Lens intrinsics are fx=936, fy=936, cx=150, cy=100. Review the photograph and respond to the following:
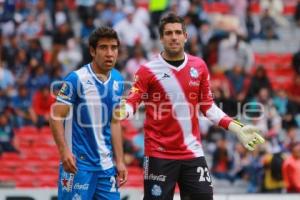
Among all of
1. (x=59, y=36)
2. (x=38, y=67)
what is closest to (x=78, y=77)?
(x=38, y=67)

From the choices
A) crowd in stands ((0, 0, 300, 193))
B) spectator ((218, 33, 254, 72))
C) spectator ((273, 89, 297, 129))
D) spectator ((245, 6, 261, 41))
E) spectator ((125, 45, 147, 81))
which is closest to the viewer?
crowd in stands ((0, 0, 300, 193))

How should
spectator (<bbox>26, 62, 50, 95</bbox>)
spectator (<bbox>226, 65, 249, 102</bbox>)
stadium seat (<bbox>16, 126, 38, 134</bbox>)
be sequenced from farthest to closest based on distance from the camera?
spectator (<bbox>226, 65, 249, 102</bbox>)
spectator (<bbox>26, 62, 50, 95</bbox>)
stadium seat (<bbox>16, 126, 38, 134</bbox>)

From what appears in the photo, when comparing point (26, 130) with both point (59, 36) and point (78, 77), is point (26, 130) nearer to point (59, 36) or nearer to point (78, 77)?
point (59, 36)

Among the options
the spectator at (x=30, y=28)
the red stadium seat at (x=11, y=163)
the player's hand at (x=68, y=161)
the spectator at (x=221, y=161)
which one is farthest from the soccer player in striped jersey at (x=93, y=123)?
the spectator at (x=30, y=28)

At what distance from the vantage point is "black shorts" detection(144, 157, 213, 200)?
884 cm

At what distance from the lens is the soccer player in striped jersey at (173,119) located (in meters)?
8.84

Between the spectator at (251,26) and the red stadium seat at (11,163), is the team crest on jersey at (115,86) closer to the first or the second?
the red stadium seat at (11,163)

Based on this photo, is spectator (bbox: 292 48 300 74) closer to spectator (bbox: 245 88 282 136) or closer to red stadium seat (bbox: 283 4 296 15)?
spectator (bbox: 245 88 282 136)

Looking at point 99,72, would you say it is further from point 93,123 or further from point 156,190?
point 156,190

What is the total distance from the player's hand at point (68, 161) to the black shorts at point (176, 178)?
3.40 feet

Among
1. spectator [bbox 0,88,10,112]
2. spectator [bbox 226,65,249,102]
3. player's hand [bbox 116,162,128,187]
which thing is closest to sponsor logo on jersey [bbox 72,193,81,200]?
player's hand [bbox 116,162,128,187]

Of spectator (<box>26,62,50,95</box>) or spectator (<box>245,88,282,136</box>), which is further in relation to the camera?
spectator (<box>26,62,50,95</box>)

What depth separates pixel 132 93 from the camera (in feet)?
29.1

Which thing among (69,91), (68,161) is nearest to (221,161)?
(69,91)
